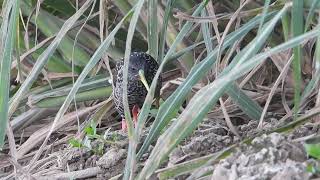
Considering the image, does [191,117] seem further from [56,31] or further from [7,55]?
[56,31]

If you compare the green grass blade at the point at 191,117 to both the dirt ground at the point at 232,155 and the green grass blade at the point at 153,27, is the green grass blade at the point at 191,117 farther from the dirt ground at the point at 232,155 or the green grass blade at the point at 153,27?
the green grass blade at the point at 153,27

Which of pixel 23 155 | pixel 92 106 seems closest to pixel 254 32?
pixel 92 106

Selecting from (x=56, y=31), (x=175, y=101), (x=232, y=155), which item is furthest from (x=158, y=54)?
(x=232, y=155)

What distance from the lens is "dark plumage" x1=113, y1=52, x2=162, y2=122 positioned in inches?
105

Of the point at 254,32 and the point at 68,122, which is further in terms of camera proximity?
the point at 68,122

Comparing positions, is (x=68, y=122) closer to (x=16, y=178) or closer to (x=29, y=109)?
(x=29, y=109)

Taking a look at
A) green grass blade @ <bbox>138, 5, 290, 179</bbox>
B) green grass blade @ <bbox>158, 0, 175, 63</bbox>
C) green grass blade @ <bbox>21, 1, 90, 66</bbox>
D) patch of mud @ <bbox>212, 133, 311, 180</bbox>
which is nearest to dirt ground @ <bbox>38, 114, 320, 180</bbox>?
patch of mud @ <bbox>212, 133, 311, 180</bbox>

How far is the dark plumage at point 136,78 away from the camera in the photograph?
2.67m

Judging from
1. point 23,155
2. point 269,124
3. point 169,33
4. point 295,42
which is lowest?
point 23,155

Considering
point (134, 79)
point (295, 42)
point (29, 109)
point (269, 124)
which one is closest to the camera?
point (295, 42)

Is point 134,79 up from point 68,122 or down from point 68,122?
up

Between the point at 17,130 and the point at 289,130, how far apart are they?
167 centimetres

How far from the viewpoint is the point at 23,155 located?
2.88m

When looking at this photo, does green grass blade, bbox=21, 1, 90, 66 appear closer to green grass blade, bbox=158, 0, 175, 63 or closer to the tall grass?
the tall grass
